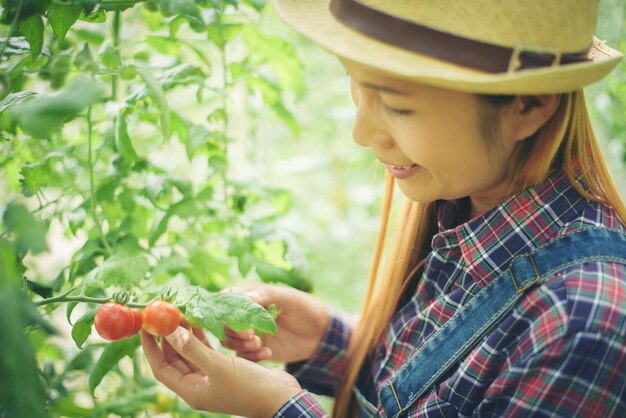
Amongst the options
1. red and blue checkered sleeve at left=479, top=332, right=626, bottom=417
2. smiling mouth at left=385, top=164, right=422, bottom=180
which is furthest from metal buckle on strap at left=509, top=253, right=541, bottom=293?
smiling mouth at left=385, top=164, right=422, bottom=180

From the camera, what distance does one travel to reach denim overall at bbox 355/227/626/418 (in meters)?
0.88

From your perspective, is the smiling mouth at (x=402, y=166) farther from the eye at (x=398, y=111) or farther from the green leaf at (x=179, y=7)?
the green leaf at (x=179, y=7)

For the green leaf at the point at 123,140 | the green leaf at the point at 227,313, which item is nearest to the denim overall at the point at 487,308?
the green leaf at the point at 227,313

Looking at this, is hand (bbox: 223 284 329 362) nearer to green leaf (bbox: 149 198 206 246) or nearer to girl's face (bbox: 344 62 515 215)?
green leaf (bbox: 149 198 206 246)

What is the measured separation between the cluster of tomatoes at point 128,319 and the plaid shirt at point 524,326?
0.95ft

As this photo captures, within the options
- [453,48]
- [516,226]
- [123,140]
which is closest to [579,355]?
[516,226]

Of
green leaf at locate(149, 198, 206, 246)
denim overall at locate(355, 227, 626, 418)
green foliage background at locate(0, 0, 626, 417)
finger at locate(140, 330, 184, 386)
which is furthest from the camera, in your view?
green leaf at locate(149, 198, 206, 246)

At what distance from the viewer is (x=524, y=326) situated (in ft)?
2.93

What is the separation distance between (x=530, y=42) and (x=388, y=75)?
207 mm

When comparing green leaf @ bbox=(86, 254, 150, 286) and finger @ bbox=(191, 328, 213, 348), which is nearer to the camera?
green leaf @ bbox=(86, 254, 150, 286)

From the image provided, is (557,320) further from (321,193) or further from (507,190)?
(321,193)

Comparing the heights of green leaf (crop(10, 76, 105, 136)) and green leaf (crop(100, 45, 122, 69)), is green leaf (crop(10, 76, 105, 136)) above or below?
above

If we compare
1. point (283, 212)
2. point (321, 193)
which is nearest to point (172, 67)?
point (283, 212)

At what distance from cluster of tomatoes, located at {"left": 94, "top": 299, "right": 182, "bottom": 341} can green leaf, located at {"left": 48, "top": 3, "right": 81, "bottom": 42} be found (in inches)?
17.5
